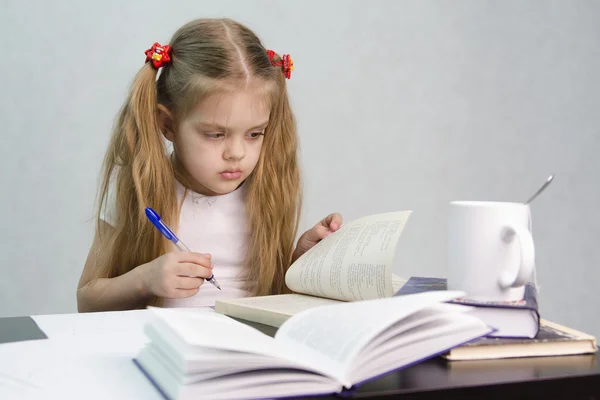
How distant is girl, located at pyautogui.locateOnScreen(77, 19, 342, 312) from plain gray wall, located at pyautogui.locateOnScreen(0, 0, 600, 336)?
0.52 metres

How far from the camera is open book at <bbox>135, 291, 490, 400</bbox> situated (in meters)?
0.59

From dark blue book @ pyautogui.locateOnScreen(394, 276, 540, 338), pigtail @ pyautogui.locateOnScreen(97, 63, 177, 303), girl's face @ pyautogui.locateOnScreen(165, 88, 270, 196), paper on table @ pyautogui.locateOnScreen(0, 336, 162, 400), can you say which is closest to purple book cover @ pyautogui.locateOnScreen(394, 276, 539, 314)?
dark blue book @ pyautogui.locateOnScreen(394, 276, 540, 338)

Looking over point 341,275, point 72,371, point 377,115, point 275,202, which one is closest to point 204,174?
point 275,202

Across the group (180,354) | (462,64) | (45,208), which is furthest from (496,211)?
(462,64)

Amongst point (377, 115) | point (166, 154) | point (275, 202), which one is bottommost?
point (275, 202)

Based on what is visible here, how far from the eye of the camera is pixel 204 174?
136 centimetres

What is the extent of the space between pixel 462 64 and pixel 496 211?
171cm

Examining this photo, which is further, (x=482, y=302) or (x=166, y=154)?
(x=166, y=154)

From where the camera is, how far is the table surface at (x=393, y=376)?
620 mm

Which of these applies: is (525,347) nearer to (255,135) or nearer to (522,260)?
(522,260)

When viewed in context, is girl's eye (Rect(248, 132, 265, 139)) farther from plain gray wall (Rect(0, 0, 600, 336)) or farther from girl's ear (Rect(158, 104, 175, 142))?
plain gray wall (Rect(0, 0, 600, 336))

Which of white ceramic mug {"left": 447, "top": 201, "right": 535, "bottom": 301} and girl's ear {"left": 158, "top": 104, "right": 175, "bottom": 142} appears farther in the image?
girl's ear {"left": 158, "top": 104, "right": 175, "bottom": 142}

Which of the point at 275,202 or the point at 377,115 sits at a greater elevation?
the point at 377,115

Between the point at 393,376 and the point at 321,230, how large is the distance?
28.8 inches
